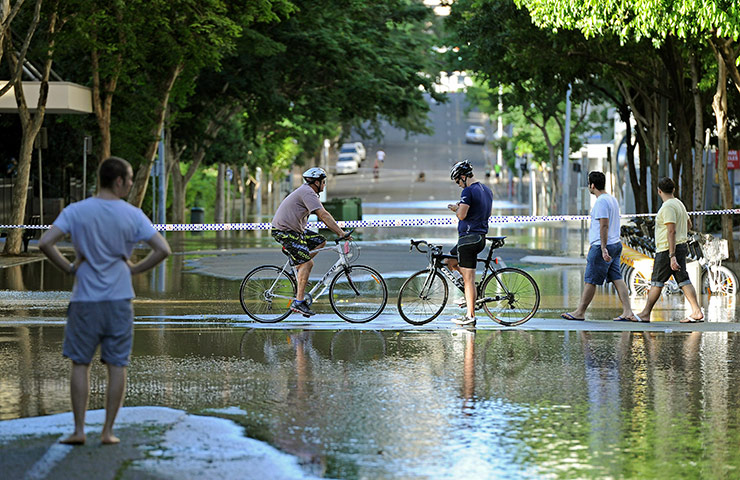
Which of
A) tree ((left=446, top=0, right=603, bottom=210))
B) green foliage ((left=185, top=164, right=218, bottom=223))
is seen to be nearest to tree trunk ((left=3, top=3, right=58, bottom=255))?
tree ((left=446, top=0, right=603, bottom=210))

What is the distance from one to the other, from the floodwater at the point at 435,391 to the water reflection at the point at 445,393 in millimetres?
18

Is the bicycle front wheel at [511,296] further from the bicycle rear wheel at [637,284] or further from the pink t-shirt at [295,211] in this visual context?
the bicycle rear wheel at [637,284]

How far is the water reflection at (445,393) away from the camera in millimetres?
7539

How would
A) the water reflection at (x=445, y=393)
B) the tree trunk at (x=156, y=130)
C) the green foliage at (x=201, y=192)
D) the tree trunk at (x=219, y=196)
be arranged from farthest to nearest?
the green foliage at (x=201, y=192) → the tree trunk at (x=219, y=196) → the tree trunk at (x=156, y=130) → the water reflection at (x=445, y=393)

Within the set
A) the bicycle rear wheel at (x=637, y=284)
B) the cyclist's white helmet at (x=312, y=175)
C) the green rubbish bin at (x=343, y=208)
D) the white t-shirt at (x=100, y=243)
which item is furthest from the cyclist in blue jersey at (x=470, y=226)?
the green rubbish bin at (x=343, y=208)

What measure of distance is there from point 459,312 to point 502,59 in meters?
19.0

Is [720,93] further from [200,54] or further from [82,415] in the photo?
[82,415]

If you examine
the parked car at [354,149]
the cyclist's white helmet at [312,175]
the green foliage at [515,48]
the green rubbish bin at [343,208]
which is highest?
the parked car at [354,149]

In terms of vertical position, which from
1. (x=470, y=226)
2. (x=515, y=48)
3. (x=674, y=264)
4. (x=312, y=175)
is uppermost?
(x=515, y=48)

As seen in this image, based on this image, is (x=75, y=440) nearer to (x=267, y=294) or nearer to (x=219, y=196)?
(x=267, y=294)

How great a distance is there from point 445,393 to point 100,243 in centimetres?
313

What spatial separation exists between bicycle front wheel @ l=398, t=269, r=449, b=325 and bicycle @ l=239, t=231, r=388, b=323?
1.00ft

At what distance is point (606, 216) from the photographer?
14875 mm

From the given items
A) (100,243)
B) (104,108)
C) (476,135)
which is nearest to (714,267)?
(100,243)
